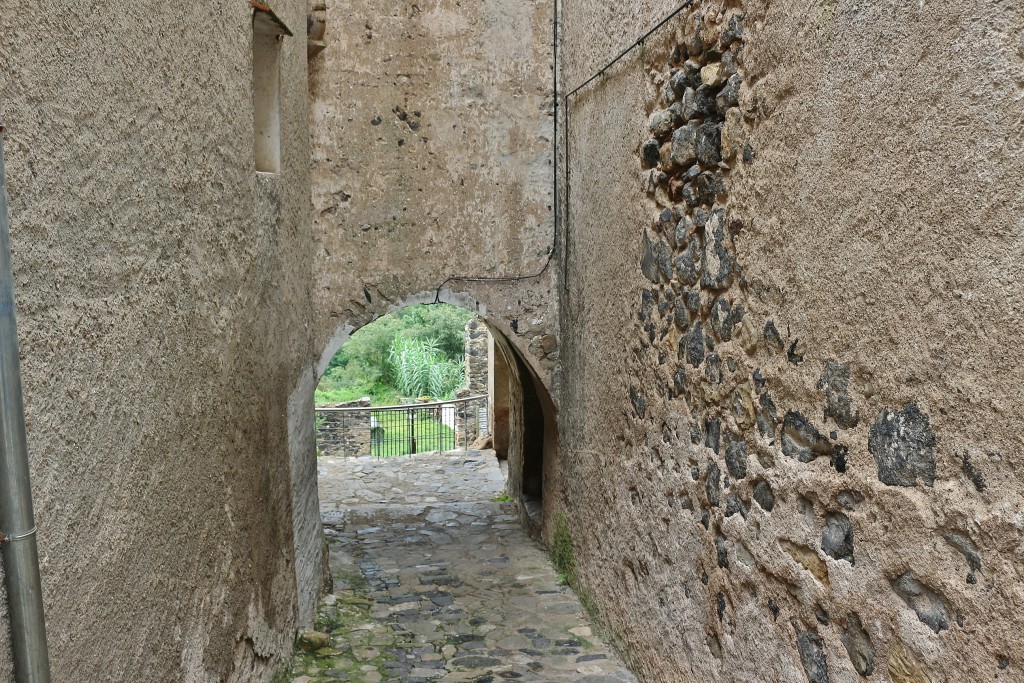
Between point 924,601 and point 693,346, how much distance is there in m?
1.53

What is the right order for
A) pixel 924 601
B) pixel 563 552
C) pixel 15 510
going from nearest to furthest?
pixel 15 510 < pixel 924 601 < pixel 563 552

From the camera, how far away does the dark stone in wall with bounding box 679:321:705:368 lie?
3.41m

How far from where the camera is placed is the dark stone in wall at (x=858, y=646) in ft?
7.68

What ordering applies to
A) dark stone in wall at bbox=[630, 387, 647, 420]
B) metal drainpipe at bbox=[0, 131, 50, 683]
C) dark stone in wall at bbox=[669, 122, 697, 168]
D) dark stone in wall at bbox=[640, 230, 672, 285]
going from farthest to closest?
dark stone in wall at bbox=[630, 387, 647, 420], dark stone in wall at bbox=[640, 230, 672, 285], dark stone in wall at bbox=[669, 122, 697, 168], metal drainpipe at bbox=[0, 131, 50, 683]

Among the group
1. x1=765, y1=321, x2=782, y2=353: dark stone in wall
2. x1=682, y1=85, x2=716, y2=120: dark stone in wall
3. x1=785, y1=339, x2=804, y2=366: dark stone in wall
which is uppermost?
x1=682, y1=85, x2=716, y2=120: dark stone in wall

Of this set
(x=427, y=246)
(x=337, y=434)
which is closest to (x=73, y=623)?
(x=427, y=246)

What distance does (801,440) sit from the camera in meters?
2.65

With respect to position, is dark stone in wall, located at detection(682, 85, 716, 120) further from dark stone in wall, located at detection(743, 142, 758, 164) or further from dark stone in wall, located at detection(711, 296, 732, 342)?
dark stone in wall, located at detection(711, 296, 732, 342)

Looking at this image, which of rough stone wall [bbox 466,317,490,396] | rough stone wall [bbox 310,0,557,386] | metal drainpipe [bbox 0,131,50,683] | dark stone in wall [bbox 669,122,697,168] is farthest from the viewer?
rough stone wall [bbox 466,317,490,396]

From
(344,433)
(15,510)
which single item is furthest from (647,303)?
(344,433)

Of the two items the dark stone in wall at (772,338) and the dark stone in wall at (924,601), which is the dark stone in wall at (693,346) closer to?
the dark stone in wall at (772,338)

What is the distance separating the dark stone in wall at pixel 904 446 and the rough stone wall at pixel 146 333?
1.99m

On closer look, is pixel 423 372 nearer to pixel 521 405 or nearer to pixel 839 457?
pixel 521 405

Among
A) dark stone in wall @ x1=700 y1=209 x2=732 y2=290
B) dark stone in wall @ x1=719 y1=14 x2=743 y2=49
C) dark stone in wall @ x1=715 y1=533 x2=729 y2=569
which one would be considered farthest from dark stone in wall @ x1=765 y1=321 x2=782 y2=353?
dark stone in wall @ x1=719 y1=14 x2=743 y2=49
